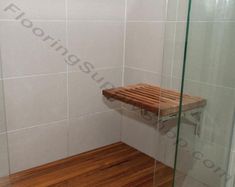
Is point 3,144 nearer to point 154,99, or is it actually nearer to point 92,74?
point 92,74

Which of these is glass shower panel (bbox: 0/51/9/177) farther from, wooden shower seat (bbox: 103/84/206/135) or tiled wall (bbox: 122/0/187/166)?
tiled wall (bbox: 122/0/187/166)

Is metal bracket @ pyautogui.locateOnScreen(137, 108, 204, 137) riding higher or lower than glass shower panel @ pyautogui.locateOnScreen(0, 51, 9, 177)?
higher

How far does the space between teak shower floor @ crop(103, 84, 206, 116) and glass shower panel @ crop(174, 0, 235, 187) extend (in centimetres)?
4

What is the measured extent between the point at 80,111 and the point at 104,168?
0.38m

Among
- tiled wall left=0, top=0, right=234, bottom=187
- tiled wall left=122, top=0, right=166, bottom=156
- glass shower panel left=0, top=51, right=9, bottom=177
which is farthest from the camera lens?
tiled wall left=122, top=0, right=166, bottom=156

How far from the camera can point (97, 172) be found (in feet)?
5.34

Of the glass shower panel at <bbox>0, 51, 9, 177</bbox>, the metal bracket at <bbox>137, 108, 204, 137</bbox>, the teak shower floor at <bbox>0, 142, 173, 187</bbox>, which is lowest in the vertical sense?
the teak shower floor at <bbox>0, 142, 173, 187</bbox>

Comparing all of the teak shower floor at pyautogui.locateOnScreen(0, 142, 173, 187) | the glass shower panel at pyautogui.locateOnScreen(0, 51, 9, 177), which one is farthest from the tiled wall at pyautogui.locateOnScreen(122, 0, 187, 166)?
the glass shower panel at pyautogui.locateOnScreen(0, 51, 9, 177)

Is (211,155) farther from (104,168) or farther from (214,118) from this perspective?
(104,168)

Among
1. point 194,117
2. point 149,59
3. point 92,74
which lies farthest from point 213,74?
point 92,74

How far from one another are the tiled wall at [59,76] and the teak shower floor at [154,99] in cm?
21

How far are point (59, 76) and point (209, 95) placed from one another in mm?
856

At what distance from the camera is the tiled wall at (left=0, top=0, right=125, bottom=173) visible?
A: 4.75 ft

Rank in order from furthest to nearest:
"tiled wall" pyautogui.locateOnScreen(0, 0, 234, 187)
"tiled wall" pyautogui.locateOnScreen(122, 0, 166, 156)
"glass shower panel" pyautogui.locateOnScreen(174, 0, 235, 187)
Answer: "tiled wall" pyautogui.locateOnScreen(122, 0, 166, 156) → "tiled wall" pyautogui.locateOnScreen(0, 0, 234, 187) → "glass shower panel" pyautogui.locateOnScreen(174, 0, 235, 187)
